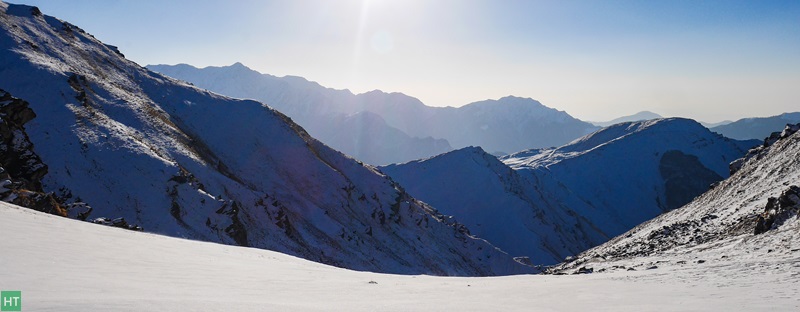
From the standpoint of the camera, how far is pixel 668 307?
1094 cm

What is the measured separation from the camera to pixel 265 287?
13359 mm

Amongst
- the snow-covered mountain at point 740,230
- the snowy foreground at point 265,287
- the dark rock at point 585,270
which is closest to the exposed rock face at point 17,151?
the snowy foreground at point 265,287

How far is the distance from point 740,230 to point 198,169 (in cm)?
5593

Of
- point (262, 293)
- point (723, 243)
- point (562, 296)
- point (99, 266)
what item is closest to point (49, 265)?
point (99, 266)

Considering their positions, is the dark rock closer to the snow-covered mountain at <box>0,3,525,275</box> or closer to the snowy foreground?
the snowy foreground

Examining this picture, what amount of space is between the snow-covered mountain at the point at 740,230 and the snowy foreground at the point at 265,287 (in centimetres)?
152

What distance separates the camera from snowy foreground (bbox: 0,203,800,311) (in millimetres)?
9625

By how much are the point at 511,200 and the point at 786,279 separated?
16013cm

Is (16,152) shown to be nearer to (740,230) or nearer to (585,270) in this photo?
(585,270)

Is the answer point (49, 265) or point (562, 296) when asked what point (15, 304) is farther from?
point (562, 296)

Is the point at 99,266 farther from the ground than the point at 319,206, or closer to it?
farther from the ground

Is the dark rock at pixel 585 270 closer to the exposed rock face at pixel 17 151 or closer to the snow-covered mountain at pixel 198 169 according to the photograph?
the exposed rock face at pixel 17 151

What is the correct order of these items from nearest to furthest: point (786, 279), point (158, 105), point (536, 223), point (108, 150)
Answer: point (786, 279), point (108, 150), point (158, 105), point (536, 223)

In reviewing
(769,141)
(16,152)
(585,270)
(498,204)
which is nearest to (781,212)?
(585,270)
